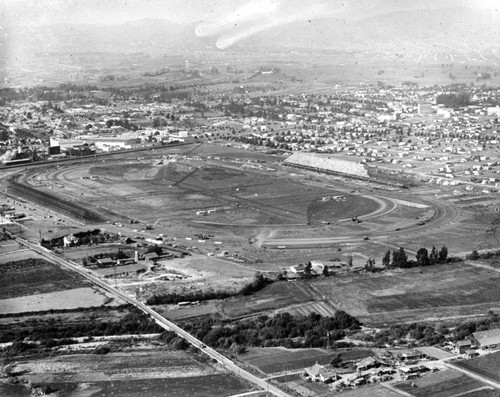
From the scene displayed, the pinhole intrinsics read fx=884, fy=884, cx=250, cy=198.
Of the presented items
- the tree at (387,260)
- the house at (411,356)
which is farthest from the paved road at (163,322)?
the tree at (387,260)

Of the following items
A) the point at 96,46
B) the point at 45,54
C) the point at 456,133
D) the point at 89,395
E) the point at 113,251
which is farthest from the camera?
the point at 96,46

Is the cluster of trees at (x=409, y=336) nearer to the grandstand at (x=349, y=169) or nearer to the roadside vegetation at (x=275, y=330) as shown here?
the roadside vegetation at (x=275, y=330)

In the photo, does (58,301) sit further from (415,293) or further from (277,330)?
(415,293)

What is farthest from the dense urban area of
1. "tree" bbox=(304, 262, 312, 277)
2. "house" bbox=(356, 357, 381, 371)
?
"tree" bbox=(304, 262, 312, 277)

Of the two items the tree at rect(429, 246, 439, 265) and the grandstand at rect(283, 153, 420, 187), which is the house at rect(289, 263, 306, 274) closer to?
the tree at rect(429, 246, 439, 265)

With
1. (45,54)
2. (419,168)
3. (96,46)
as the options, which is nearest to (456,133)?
(419,168)

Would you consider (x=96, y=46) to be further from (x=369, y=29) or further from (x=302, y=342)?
(x=302, y=342)
